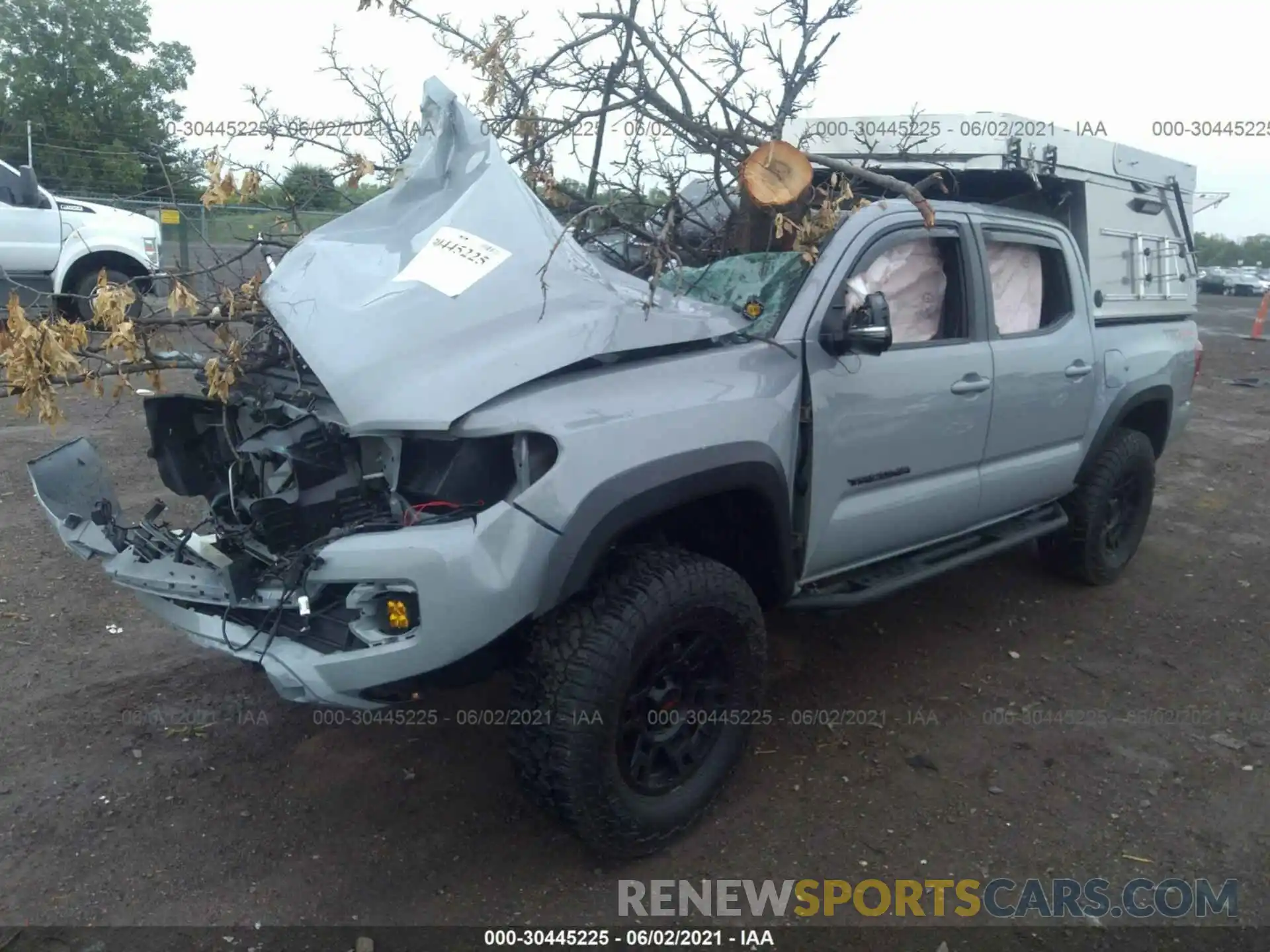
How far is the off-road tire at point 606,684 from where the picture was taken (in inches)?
109

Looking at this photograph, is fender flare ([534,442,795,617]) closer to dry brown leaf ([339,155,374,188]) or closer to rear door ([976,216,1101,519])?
rear door ([976,216,1101,519])

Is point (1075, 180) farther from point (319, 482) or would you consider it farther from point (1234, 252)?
point (1234, 252)

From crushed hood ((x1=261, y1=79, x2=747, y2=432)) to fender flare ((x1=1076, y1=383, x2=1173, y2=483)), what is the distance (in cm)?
251

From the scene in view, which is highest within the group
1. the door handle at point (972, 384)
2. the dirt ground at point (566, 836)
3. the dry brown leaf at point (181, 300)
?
the dry brown leaf at point (181, 300)

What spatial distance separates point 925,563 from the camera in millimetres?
4074

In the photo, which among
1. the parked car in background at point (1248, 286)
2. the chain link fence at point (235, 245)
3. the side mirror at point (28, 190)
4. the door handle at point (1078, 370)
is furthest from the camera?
the parked car in background at point (1248, 286)

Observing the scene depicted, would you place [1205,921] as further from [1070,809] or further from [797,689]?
[797,689]

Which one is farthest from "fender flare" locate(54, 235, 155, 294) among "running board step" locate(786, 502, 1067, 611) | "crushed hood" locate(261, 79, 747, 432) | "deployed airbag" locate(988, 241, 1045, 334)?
"running board step" locate(786, 502, 1067, 611)

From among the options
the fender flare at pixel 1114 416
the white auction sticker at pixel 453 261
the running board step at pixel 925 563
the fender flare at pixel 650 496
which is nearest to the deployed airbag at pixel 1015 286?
the fender flare at pixel 1114 416

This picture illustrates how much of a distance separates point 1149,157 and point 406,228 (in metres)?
4.48

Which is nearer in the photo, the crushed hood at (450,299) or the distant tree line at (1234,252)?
the crushed hood at (450,299)

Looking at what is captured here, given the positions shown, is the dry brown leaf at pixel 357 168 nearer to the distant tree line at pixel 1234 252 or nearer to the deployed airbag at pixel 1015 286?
the deployed airbag at pixel 1015 286

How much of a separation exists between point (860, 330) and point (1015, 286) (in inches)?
60.4

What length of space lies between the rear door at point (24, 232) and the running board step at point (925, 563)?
10.4 metres
